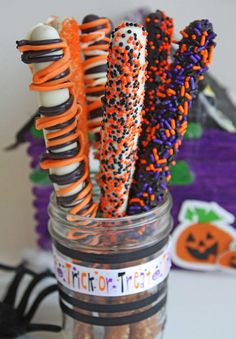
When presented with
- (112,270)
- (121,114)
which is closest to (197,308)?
(112,270)

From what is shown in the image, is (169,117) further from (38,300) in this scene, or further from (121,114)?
(38,300)

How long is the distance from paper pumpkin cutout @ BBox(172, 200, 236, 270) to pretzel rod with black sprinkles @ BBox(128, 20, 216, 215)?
0.18 metres

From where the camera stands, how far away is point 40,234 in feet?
2.08

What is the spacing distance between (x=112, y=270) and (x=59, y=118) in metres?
0.14

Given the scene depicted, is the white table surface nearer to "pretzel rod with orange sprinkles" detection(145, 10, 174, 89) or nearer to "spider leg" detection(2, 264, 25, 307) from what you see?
"spider leg" detection(2, 264, 25, 307)

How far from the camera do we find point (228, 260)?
61cm

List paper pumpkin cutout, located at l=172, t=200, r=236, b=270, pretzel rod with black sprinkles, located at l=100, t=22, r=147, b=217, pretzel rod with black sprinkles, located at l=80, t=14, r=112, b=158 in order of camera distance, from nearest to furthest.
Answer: pretzel rod with black sprinkles, located at l=100, t=22, r=147, b=217
pretzel rod with black sprinkles, located at l=80, t=14, r=112, b=158
paper pumpkin cutout, located at l=172, t=200, r=236, b=270

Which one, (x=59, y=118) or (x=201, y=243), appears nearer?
(x=59, y=118)

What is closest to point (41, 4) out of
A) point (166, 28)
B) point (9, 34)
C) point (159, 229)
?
point (9, 34)

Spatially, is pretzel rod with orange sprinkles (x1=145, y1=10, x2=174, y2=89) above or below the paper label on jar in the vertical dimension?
above

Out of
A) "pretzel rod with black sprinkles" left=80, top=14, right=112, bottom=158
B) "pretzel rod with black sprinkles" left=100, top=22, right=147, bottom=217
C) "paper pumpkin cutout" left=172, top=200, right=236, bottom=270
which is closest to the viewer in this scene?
"pretzel rod with black sprinkles" left=100, top=22, right=147, bottom=217

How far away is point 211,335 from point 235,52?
1.02 feet

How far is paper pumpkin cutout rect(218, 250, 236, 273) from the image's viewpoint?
0.61 m

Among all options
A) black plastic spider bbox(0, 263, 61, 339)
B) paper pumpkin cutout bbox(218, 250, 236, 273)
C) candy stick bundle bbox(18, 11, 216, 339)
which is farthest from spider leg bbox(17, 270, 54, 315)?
paper pumpkin cutout bbox(218, 250, 236, 273)
